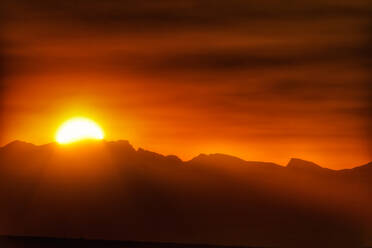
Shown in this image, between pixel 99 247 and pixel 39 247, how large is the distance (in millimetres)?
15520

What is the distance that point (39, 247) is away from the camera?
185 metres

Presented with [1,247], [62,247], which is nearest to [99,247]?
[62,247]

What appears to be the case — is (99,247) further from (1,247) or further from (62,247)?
(1,247)

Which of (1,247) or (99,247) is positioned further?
(99,247)

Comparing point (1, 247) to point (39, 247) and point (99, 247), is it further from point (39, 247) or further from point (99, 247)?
point (99, 247)

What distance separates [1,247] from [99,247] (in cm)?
2658

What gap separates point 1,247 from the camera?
175875 mm

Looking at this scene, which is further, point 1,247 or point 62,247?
point 62,247

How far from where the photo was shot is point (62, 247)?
19100cm

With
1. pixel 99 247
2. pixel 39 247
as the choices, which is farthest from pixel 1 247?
pixel 99 247

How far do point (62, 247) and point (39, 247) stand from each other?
6.99 m

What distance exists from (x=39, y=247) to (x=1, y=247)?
11331 mm
